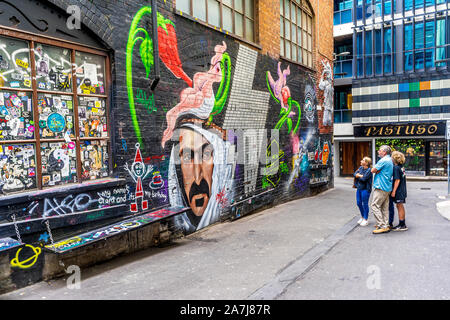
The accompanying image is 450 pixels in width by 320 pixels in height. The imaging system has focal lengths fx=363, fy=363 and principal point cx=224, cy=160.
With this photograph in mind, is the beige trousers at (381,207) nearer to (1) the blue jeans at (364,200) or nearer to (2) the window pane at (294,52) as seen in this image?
(1) the blue jeans at (364,200)

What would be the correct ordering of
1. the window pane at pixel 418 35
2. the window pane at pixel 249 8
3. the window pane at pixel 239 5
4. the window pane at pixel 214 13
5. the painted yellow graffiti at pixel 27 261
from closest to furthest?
1. the painted yellow graffiti at pixel 27 261
2. the window pane at pixel 214 13
3. the window pane at pixel 239 5
4. the window pane at pixel 249 8
5. the window pane at pixel 418 35

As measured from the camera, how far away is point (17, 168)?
4.81m

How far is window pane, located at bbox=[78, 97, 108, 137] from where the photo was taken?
5.58 meters

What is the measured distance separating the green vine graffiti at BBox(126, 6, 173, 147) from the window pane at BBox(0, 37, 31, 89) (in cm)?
159

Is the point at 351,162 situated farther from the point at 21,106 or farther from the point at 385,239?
the point at 21,106

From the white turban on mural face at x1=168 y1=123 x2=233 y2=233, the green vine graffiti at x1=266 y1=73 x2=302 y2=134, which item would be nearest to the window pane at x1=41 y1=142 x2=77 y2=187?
the white turban on mural face at x1=168 y1=123 x2=233 y2=233

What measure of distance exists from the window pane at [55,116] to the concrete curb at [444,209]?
892cm

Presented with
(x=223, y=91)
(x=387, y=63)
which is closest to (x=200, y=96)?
(x=223, y=91)

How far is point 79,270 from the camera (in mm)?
5242

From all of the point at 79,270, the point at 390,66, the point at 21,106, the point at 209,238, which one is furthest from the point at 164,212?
the point at 390,66

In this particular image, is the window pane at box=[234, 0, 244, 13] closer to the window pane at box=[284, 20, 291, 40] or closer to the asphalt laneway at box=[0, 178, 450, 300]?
the window pane at box=[284, 20, 291, 40]

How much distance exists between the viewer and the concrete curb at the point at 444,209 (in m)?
9.43

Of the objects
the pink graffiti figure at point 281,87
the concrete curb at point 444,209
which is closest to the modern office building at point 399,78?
the pink graffiti figure at point 281,87

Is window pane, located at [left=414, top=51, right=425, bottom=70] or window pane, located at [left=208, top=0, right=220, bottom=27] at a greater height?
window pane, located at [left=414, top=51, right=425, bottom=70]
